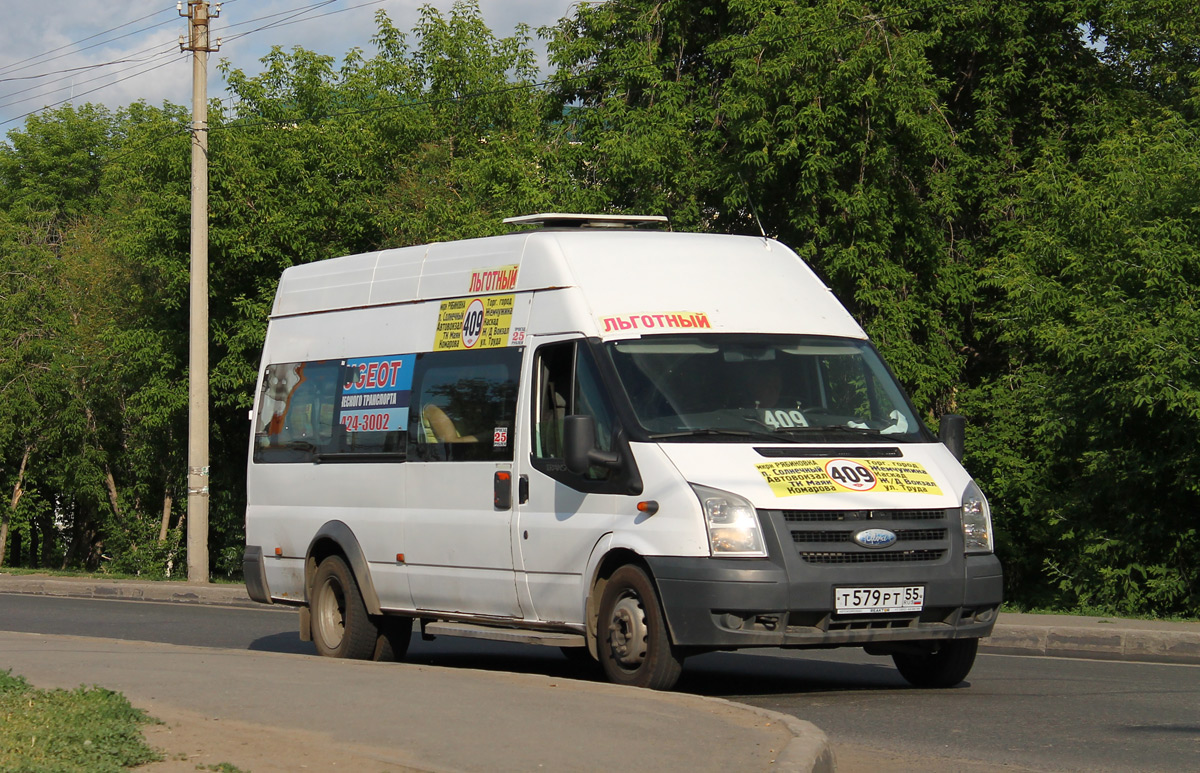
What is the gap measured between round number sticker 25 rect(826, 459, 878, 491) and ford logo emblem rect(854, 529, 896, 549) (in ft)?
0.78

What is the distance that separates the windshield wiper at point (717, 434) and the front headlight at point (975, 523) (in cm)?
111

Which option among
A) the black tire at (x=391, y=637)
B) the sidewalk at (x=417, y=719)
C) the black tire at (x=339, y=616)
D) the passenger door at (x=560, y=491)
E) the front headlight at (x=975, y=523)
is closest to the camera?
the sidewalk at (x=417, y=719)

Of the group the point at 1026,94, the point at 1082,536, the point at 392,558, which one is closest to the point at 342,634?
the point at 392,558

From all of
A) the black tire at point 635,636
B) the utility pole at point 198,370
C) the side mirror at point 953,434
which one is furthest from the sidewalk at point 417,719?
the utility pole at point 198,370

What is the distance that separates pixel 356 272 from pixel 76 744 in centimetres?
630

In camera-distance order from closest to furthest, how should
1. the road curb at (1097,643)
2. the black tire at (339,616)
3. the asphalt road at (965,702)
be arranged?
the asphalt road at (965,702)
the black tire at (339,616)
the road curb at (1097,643)

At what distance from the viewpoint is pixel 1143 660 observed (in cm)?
1227

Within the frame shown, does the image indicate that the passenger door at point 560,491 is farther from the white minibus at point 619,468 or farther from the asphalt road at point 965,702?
the asphalt road at point 965,702

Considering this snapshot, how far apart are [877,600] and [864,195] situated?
49.5ft

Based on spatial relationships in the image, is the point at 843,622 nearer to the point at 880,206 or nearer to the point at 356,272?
the point at 356,272

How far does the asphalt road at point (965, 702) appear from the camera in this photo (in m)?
7.25

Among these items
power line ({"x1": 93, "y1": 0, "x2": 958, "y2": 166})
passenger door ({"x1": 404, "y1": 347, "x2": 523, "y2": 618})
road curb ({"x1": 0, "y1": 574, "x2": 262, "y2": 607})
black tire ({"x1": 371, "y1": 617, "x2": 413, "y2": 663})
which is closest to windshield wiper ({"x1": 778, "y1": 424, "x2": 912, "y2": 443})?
passenger door ({"x1": 404, "y1": 347, "x2": 523, "y2": 618})

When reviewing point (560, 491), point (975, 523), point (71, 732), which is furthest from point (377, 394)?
point (71, 732)

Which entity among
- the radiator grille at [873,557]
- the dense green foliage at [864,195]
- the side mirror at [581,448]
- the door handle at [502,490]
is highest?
the dense green foliage at [864,195]
